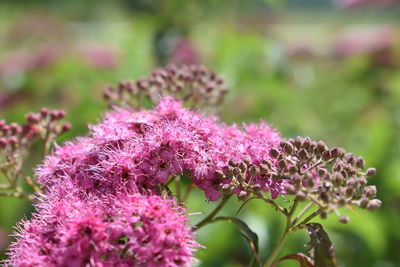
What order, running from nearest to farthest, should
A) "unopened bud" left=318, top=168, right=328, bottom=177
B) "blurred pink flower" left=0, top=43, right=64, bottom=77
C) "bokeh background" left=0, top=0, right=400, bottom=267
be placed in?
1. "unopened bud" left=318, top=168, right=328, bottom=177
2. "bokeh background" left=0, top=0, right=400, bottom=267
3. "blurred pink flower" left=0, top=43, right=64, bottom=77

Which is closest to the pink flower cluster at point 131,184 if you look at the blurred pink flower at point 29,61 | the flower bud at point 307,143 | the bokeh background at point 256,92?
the flower bud at point 307,143

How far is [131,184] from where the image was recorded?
1.47 meters

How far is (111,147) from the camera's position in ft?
5.25

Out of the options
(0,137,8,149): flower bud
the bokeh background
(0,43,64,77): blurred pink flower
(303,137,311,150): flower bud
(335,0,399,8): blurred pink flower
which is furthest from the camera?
(335,0,399,8): blurred pink flower

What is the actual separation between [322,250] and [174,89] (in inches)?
36.3

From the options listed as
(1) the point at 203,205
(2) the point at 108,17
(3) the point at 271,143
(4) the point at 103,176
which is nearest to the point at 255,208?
(1) the point at 203,205

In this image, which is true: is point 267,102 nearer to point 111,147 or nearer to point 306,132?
point 306,132

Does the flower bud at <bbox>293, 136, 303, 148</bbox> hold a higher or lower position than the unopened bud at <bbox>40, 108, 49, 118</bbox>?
higher

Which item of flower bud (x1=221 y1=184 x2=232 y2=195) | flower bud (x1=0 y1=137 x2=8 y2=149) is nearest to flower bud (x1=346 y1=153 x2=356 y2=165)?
flower bud (x1=221 y1=184 x2=232 y2=195)

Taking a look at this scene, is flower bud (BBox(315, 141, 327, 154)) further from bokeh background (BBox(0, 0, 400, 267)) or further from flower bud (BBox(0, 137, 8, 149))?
bokeh background (BBox(0, 0, 400, 267))

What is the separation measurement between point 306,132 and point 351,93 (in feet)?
5.20

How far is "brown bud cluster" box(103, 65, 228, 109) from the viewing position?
6.84 ft

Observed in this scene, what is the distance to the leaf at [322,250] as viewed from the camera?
1.37m

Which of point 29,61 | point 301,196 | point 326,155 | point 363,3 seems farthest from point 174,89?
point 363,3
